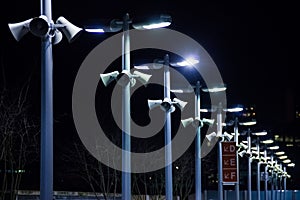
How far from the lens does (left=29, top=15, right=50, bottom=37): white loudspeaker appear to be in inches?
443

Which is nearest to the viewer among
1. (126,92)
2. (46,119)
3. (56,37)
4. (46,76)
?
(46,119)

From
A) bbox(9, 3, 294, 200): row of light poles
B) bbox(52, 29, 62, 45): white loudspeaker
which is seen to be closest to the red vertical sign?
bbox(9, 3, 294, 200): row of light poles

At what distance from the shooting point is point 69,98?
1891 inches

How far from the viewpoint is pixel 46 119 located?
11.2 meters

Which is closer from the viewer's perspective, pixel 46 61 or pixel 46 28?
pixel 46 28

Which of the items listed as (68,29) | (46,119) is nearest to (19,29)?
(68,29)

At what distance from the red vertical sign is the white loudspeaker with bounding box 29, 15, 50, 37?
14983mm

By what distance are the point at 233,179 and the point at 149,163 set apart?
29436 millimetres

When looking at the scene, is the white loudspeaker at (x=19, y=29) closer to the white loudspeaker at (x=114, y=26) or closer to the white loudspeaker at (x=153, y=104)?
the white loudspeaker at (x=114, y=26)

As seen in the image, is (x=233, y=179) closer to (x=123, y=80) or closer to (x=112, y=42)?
(x=112, y=42)

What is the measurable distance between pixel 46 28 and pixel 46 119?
148cm

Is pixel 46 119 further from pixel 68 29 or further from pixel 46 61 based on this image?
pixel 68 29

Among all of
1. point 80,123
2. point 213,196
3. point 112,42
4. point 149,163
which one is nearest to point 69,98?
point 80,123

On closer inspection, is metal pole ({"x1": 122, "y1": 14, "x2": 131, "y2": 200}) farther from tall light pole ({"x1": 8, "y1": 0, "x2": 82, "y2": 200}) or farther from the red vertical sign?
the red vertical sign
